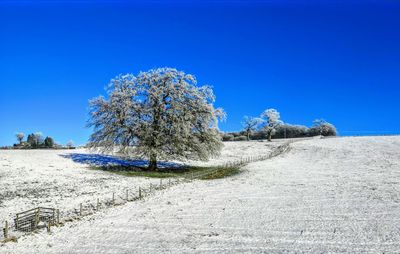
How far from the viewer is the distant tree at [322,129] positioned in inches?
5610

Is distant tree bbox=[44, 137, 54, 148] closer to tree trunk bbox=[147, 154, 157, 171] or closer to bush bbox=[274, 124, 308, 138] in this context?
tree trunk bbox=[147, 154, 157, 171]

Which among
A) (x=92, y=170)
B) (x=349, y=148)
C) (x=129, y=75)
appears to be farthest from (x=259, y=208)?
(x=349, y=148)

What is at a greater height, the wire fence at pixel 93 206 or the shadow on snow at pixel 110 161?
the shadow on snow at pixel 110 161

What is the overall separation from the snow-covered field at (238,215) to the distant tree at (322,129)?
96616mm

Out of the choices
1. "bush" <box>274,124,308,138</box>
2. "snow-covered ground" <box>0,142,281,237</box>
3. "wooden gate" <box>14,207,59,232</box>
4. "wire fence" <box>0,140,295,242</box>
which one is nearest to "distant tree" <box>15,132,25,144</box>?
"snow-covered ground" <box>0,142,281,237</box>

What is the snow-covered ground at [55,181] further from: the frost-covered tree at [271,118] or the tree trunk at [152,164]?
the frost-covered tree at [271,118]

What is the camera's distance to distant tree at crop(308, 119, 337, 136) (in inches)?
5610

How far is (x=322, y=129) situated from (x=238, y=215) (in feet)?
402

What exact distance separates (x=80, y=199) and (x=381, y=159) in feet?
152

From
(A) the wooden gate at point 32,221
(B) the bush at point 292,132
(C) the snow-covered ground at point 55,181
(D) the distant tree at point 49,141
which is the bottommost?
(A) the wooden gate at point 32,221

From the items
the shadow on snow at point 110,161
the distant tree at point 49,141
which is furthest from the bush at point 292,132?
the shadow on snow at point 110,161

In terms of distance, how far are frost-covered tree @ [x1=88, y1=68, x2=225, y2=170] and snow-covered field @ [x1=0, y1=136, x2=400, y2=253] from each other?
20.0 feet

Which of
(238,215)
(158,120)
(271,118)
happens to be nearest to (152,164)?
(158,120)

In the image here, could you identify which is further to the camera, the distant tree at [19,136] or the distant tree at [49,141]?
the distant tree at [19,136]
